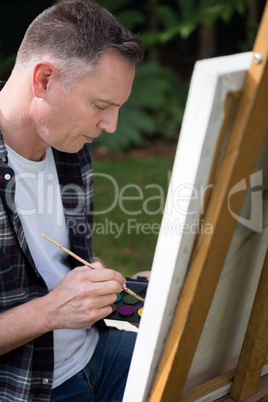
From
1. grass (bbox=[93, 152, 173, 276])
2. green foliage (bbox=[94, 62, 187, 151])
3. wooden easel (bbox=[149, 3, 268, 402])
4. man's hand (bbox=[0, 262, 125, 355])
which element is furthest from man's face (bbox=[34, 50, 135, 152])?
green foliage (bbox=[94, 62, 187, 151])

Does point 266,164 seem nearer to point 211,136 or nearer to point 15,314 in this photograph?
point 211,136

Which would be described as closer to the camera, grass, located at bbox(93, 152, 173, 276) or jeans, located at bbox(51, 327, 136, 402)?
jeans, located at bbox(51, 327, 136, 402)

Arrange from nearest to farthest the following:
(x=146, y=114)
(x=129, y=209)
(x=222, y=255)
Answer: (x=222, y=255) → (x=129, y=209) → (x=146, y=114)

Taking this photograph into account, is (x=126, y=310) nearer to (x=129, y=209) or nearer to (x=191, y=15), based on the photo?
(x=129, y=209)

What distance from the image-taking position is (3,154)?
124 cm

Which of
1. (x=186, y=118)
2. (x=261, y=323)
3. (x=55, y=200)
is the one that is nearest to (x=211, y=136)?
(x=186, y=118)

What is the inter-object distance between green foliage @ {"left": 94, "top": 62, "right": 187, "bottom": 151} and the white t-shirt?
126 inches

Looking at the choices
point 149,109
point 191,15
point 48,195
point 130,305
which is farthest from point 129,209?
point 191,15

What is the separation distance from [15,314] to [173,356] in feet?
1.71

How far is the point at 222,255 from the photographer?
0.73 meters

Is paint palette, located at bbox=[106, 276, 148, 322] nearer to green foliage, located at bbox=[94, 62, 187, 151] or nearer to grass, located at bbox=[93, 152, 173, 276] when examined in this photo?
grass, located at bbox=[93, 152, 173, 276]

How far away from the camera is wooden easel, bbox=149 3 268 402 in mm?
597

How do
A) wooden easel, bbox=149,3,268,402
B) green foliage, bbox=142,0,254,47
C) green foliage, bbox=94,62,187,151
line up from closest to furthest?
wooden easel, bbox=149,3,268,402
green foliage, bbox=142,0,254,47
green foliage, bbox=94,62,187,151

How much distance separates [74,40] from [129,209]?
250 centimetres
